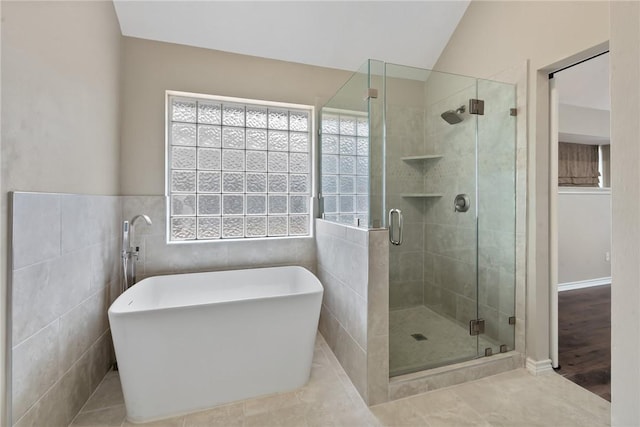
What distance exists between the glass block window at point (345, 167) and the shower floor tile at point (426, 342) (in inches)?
31.9

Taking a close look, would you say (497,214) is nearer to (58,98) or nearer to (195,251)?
(195,251)

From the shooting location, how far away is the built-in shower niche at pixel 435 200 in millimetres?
2021

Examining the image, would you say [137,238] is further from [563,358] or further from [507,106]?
[563,358]

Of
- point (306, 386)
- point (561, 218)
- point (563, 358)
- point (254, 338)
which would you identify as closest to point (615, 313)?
point (254, 338)

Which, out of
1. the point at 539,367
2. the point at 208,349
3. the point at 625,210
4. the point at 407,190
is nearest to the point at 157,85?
the point at 208,349

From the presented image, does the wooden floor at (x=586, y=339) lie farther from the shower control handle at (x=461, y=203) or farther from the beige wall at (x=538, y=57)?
the shower control handle at (x=461, y=203)

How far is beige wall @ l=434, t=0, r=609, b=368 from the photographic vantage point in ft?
5.82

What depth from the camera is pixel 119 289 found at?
229cm

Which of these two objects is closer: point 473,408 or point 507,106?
point 473,408

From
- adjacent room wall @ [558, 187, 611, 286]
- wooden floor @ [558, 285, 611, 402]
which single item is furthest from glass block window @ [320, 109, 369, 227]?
adjacent room wall @ [558, 187, 611, 286]

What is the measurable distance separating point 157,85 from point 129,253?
4.62 feet

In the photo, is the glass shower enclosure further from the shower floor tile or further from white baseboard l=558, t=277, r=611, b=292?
white baseboard l=558, t=277, r=611, b=292

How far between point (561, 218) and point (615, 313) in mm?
4198

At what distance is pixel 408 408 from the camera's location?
5.61ft
